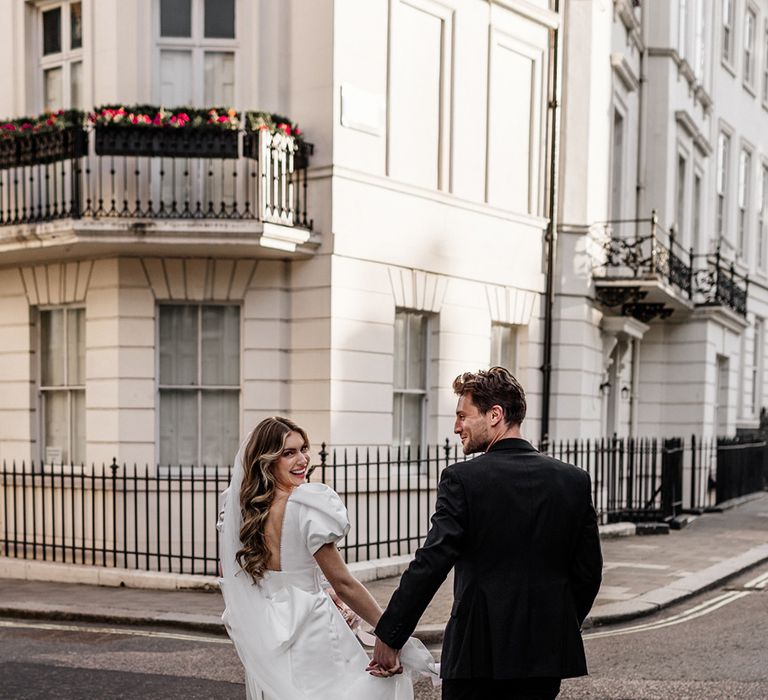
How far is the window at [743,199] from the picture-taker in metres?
27.9

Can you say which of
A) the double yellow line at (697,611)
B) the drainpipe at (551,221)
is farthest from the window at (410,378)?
the double yellow line at (697,611)

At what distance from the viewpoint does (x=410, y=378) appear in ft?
46.9

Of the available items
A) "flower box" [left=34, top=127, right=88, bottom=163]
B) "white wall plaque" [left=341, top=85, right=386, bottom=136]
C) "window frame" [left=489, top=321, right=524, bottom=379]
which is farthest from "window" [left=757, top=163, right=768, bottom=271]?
"flower box" [left=34, top=127, right=88, bottom=163]

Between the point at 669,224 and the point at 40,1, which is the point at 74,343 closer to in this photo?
the point at 40,1

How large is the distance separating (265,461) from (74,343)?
956 centimetres

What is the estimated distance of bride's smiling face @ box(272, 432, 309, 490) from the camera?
4.49 meters

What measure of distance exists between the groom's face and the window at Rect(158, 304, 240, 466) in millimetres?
9165

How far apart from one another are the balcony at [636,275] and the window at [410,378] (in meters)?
4.03

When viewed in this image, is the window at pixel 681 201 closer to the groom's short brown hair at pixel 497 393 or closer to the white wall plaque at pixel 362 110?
Answer: the white wall plaque at pixel 362 110

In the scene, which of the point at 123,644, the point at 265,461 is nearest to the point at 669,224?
the point at 123,644

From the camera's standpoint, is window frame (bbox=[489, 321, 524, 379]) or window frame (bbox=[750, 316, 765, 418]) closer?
window frame (bbox=[489, 321, 524, 379])

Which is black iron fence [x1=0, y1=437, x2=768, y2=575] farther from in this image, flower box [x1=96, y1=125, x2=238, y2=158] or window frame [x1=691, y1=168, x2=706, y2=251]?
window frame [x1=691, y1=168, x2=706, y2=251]

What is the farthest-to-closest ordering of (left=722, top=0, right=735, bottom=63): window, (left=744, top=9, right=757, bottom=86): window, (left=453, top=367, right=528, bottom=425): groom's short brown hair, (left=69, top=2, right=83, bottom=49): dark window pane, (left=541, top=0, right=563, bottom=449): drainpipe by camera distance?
1. (left=744, top=9, right=757, bottom=86): window
2. (left=722, top=0, right=735, bottom=63): window
3. (left=541, top=0, right=563, bottom=449): drainpipe
4. (left=69, top=2, right=83, bottom=49): dark window pane
5. (left=453, top=367, right=528, bottom=425): groom's short brown hair

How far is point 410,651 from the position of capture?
4266 millimetres
